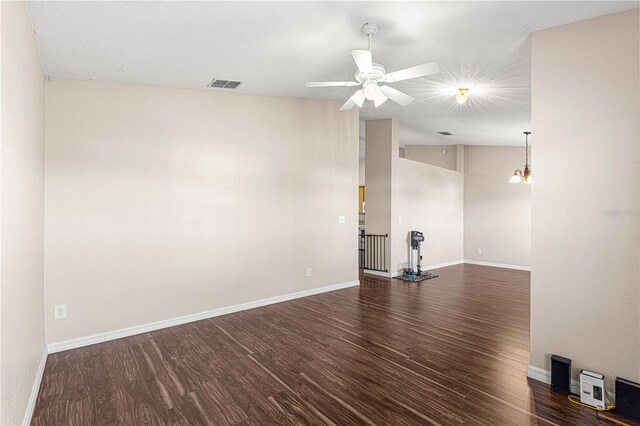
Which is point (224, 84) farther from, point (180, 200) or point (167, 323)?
point (167, 323)

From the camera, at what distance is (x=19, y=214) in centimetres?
198

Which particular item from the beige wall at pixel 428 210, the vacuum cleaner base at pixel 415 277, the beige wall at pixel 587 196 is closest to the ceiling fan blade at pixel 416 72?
the beige wall at pixel 587 196

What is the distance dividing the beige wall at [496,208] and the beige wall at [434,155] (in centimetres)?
35

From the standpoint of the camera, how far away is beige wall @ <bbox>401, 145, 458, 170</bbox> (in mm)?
Answer: 8469

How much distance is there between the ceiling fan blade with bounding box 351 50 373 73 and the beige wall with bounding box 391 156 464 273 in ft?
13.0

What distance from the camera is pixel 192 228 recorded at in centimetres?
397

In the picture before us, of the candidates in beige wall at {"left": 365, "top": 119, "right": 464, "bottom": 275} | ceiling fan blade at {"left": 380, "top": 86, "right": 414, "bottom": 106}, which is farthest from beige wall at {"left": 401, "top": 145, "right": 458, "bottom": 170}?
ceiling fan blade at {"left": 380, "top": 86, "right": 414, "bottom": 106}

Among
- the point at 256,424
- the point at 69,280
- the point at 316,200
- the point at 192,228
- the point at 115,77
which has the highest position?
the point at 115,77

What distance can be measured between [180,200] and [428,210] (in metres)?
5.35

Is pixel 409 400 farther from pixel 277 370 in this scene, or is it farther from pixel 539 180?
pixel 539 180

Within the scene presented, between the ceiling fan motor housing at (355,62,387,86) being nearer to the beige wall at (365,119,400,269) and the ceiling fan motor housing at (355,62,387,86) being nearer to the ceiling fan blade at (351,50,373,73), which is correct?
the ceiling fan blade at (351,50,373,73)

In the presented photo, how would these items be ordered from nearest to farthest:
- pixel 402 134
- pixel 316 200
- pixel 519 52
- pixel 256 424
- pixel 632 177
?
pixel 256 424 → pixel 632 177 → pixel 519 52 → pixel 316 200 → pixel 402 134

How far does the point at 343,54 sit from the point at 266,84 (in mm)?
1180

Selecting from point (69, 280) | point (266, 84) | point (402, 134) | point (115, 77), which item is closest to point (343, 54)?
point (266, 84)
